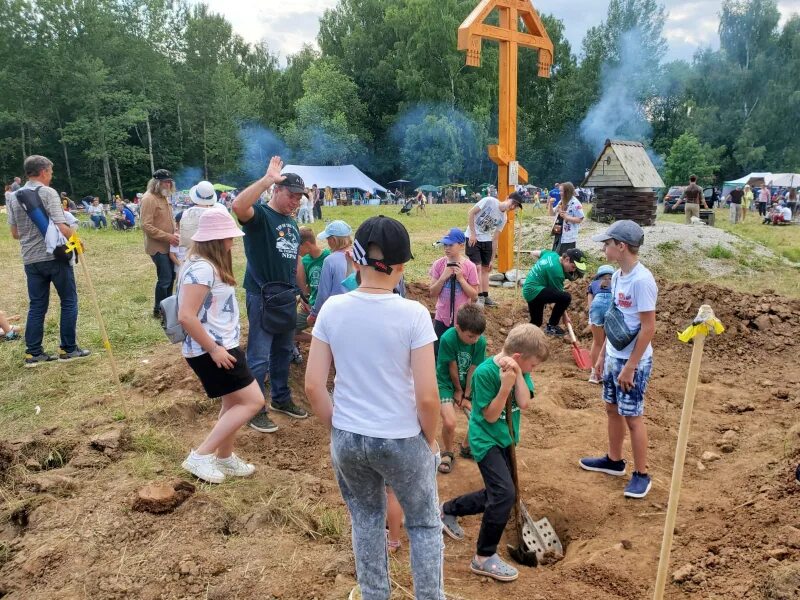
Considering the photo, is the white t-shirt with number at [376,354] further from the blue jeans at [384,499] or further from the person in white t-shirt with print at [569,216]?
the person in white t-shirt with print at [569,216]

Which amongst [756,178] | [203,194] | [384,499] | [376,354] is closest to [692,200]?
[203,194]

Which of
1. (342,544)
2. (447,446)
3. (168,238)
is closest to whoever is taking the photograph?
(342,544)

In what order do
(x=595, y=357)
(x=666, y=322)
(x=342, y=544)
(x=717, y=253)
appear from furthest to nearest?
(x=717, y=253) < (x=666, y=322) < (x=595, y=357) < (x=342, y=544)

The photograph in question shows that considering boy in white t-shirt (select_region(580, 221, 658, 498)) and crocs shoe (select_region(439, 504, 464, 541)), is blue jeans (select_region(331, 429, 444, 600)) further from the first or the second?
boy in white t-shirt (select_region(580, 221, 658, 498))

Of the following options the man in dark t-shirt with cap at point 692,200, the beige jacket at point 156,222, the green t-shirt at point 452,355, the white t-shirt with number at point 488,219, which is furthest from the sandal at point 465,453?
the man in dark t-shirt with cap at point 692,200

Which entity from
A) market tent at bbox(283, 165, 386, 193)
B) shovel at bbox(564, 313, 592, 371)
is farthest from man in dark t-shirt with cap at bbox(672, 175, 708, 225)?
market tent at bbox(283, 165, 386, 193)

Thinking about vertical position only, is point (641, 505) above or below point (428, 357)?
below

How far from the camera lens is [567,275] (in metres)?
7.44

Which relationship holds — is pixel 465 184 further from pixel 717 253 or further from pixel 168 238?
pixel 168 238

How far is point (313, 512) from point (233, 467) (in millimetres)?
730

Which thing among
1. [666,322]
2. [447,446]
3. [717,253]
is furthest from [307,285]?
[717,253]

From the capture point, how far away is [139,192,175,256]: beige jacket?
7.02 m

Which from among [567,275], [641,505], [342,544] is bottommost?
[641,505]

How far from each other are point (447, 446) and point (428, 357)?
2338mm
